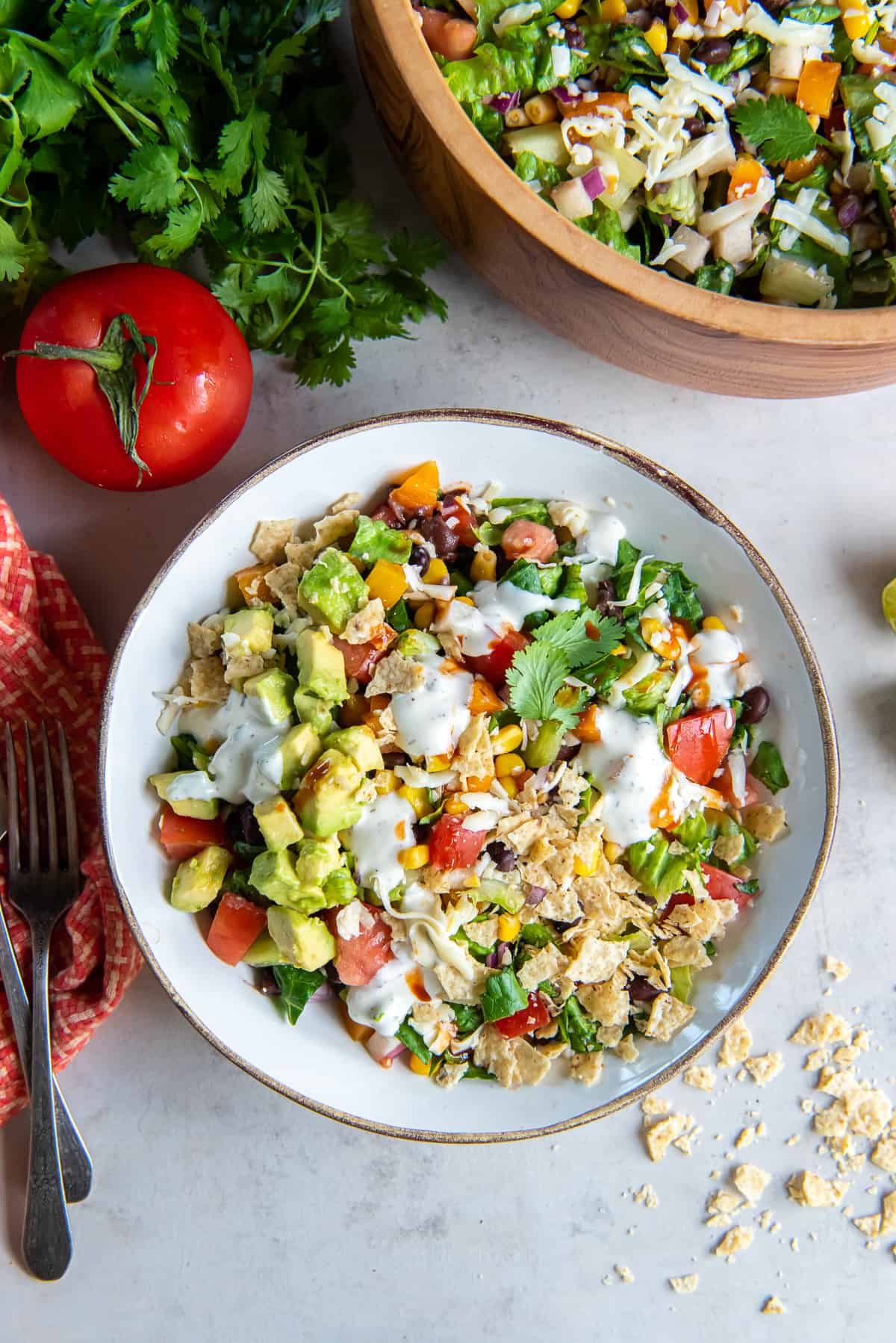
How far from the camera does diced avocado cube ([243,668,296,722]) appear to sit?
238cm

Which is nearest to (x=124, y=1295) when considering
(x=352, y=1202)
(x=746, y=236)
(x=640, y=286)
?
(x=352, y=1202)

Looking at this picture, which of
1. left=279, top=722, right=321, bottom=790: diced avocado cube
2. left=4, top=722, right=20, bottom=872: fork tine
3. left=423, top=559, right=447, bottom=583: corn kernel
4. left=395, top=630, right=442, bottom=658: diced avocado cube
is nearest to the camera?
left=279, top=722, right=321, bottom=790: diced avocado cube

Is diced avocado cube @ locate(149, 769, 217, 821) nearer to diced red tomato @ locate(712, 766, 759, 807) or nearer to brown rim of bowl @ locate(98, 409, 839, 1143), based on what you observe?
brown rim of bowl @ locate(98, 409, 839, 1143)

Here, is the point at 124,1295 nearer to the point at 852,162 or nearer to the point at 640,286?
the point at 640,286

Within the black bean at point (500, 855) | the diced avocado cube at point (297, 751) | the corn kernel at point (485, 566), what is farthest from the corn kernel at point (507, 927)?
the corn kernel at point (485, 566)

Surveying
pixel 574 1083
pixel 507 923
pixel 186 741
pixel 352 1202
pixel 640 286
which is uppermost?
pixel 640 286

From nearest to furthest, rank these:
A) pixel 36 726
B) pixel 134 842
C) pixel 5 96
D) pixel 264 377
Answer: pixel 5 96 → pixel 134 842 → pixel 36 726 → pixel 264 377

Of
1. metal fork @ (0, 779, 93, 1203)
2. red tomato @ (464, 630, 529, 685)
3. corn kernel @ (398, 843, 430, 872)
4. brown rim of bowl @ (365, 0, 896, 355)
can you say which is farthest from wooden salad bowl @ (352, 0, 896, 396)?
metal fork @ (0, 779, 93, 1203)

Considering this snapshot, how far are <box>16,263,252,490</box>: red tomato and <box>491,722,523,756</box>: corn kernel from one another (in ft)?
3.27

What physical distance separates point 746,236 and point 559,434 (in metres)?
0.62

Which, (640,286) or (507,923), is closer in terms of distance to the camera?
(640,286)

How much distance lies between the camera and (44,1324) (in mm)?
2885

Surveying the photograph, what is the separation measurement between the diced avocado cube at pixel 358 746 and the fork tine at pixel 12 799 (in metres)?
0.84

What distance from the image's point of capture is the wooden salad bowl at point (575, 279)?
2.26m
